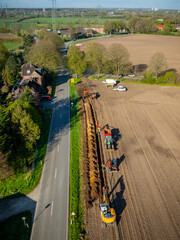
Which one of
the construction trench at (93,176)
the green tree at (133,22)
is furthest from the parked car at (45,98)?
the green tree at (133,22)

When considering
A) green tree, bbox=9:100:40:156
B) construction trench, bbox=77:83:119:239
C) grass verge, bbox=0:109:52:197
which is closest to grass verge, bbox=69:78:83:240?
construction trench, bbox=77:83:119:239

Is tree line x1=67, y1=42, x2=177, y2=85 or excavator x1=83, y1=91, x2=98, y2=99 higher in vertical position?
tree line x1=67, y1=42, x2=177, y2=85

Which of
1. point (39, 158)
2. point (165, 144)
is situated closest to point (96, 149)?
point (39, 158)

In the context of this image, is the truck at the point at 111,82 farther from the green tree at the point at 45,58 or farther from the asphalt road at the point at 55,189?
the asphalt road at the point at 55,189

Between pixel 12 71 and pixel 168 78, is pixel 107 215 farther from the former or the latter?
pixel 12 71

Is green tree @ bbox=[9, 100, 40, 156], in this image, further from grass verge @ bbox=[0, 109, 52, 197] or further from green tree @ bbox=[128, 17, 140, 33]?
green tree @ bbox=[128, 17, 140, 33]

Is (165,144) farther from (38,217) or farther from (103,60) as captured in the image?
(103,60)

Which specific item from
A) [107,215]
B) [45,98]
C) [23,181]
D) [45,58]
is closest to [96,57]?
[45,58]
